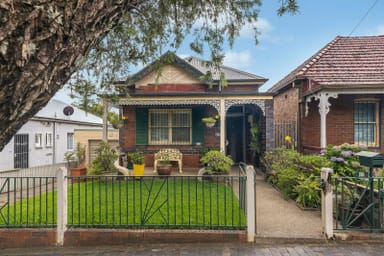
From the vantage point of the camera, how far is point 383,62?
1068cm

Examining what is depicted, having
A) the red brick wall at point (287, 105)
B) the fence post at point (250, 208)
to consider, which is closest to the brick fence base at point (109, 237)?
the fence post at point (250, 208)

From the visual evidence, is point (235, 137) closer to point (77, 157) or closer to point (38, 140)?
point (77, 157)

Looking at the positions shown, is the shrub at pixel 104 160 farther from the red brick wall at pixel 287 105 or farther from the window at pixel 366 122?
the window at pixel 366 122

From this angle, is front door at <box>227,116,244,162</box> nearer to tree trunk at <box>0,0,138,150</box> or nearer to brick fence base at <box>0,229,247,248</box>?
brick fence base at <box>0,229,247,248</box>

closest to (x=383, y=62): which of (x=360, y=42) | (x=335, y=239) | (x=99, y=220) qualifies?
(x=360, y=42)

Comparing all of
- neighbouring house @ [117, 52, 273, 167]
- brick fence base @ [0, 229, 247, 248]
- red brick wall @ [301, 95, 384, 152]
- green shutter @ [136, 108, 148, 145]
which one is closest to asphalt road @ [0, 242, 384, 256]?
brick fence base @ [0, 229, 247, 248]

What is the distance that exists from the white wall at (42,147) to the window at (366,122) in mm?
13386

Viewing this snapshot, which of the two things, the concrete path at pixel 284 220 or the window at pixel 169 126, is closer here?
the concrete path at pixel 284 220

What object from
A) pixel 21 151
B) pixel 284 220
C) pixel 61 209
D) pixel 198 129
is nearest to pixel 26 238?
pixel 61 209

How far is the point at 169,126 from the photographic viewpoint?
1167cm

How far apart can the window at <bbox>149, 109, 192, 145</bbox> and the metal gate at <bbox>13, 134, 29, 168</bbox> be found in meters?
5.88

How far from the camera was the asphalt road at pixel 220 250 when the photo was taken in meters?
4.26

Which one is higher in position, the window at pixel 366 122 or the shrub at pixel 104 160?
the window at pixel 366 122

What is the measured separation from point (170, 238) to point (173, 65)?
378 inches
